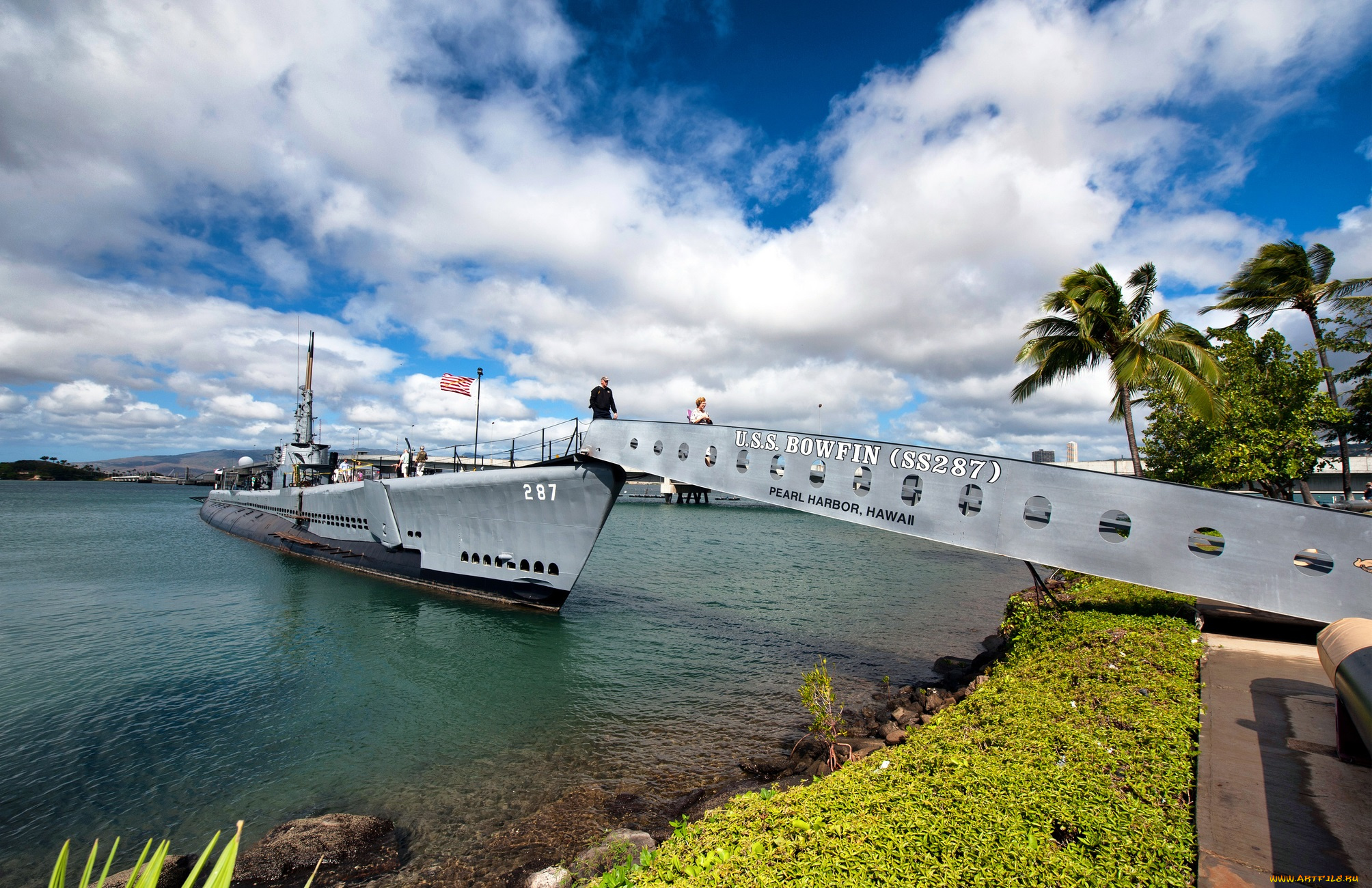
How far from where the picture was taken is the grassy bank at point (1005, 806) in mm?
3939

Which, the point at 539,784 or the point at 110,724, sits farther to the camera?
the point at 110,724

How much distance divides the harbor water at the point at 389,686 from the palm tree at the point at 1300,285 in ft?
39.7

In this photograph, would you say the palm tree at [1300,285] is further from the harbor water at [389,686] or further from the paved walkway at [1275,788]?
the paved walkway at [1275,788]

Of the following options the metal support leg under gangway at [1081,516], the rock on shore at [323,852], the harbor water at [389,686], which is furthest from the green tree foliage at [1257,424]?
the rock on shore at [323,852]

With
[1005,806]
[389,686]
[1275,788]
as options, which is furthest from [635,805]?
[389,686]

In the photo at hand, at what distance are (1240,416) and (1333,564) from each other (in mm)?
11501

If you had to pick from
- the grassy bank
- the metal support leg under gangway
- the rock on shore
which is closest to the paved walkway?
the grassy bank

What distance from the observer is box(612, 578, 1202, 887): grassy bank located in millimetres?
3939

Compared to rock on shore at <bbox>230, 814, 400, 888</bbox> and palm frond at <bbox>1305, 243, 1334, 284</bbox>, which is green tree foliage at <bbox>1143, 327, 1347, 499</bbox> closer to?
palm frond at <bbox>1305, 243, 1334, 284</bbox>

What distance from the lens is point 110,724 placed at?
9984 mm

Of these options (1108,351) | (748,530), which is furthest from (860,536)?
(1108,351)

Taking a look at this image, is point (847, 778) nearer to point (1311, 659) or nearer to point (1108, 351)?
point (1311, 659)

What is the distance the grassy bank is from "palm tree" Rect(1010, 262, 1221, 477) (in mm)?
11968

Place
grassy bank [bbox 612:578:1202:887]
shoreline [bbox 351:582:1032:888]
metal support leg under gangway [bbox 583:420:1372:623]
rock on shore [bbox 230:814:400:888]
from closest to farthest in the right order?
1. grassy bank [bbox 612:578:1202:887]
2. rock on shore [bbox 230:814:400:888]
3. shoreline [bbox 351:582:1032:888]
4. metal support leg under gangway [bbox 583:420:1372:623]
